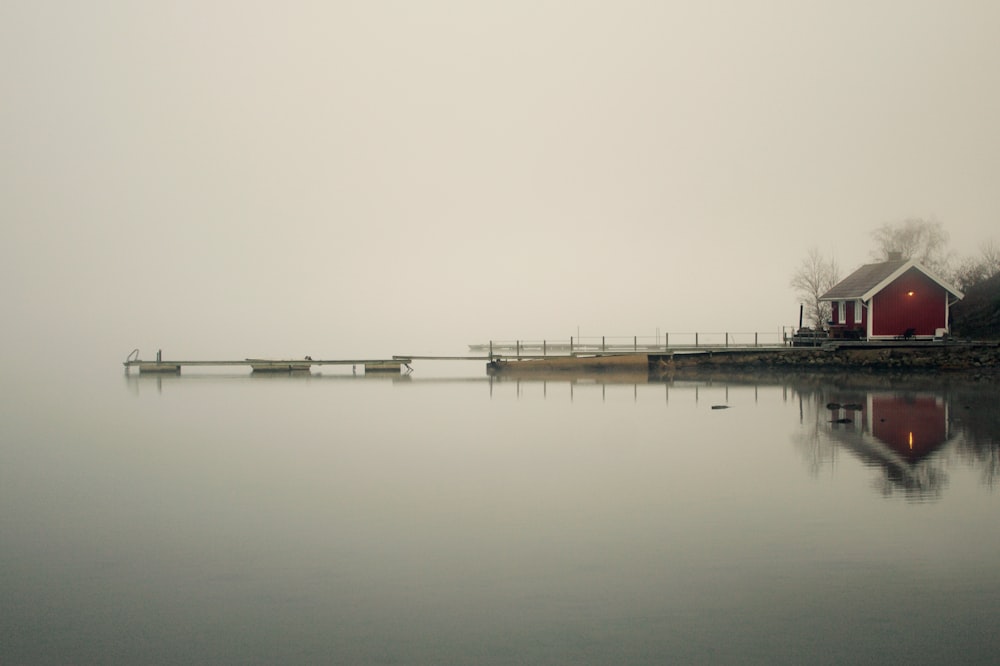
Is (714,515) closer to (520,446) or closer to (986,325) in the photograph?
(520,446)

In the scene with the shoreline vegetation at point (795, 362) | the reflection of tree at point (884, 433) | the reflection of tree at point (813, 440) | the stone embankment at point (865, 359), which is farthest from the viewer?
the shoreline vegetation at point (795, 362)

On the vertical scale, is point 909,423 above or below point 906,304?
below

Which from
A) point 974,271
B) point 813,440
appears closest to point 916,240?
point 974,271

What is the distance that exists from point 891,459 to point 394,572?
44.2ft

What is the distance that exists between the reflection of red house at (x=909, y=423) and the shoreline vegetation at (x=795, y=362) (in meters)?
11.6

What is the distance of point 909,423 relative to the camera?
2667 centimetres

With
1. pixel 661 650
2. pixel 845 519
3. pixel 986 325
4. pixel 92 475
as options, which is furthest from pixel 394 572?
pixel 986 325

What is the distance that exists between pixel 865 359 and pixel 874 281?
4429 millimetres

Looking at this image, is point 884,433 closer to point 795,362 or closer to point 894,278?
point 795,362

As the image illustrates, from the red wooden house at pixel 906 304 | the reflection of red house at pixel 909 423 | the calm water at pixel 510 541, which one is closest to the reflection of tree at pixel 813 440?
the calm water at pixel 510 541

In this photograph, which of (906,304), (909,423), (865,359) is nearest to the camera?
(909,423)

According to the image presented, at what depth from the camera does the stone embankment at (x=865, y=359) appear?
44.2 m

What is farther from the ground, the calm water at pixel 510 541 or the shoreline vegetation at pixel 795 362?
the shoreline vegetation at pixel 795 362

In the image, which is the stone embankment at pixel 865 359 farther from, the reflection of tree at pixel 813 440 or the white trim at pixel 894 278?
the reflection of tree at pixel 813 440
